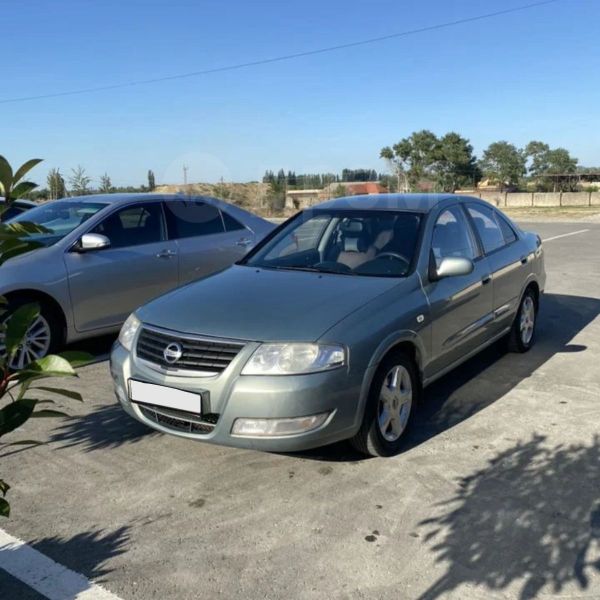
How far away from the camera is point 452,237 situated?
4789mm

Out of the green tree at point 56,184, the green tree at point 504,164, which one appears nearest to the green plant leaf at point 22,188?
the green tree at point 56,184

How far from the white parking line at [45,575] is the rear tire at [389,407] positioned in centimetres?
160

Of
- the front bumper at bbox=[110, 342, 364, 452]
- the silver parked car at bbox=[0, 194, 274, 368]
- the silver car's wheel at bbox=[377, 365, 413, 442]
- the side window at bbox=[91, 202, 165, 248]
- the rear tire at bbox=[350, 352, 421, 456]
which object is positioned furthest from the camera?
the side window at bbox=[91, 202, 165, 248]

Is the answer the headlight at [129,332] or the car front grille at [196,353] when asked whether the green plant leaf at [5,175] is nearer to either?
the car front grille at [196,353]

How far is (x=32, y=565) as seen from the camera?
275 cm

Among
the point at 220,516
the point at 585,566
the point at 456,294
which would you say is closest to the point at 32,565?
the point at 220,516

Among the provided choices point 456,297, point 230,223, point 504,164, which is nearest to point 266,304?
point 456,297

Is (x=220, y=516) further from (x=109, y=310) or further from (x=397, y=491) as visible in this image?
(x=109, y=310)

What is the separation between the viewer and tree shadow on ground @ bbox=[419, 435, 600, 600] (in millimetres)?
2627

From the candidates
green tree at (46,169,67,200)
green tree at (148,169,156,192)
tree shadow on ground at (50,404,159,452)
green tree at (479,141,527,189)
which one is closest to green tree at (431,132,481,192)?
green tree at (479,141,527,189)

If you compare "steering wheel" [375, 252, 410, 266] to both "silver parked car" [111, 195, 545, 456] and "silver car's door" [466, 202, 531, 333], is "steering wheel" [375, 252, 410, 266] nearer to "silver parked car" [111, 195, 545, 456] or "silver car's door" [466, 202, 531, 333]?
"silver parked car" [111, 195, 545, 456]

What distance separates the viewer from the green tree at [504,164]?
73250mm

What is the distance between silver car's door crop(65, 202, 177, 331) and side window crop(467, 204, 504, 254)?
298 cm

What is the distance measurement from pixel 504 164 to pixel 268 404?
76.5m
